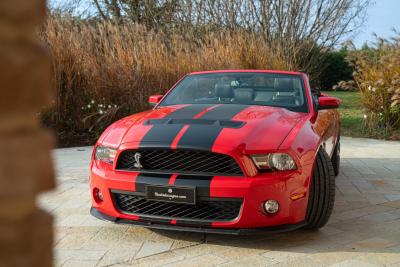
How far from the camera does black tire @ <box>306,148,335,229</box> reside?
370 cm

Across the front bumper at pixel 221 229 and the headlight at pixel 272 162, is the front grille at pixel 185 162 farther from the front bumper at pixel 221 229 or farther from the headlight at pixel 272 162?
the front bumper at pixel 221 229

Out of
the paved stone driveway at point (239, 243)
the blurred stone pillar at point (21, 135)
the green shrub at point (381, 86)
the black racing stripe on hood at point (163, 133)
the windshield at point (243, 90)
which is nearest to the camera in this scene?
the blurred stone pillar at point (21, 135)

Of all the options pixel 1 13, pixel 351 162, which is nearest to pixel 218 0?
pixel 351 162

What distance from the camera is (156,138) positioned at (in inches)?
141

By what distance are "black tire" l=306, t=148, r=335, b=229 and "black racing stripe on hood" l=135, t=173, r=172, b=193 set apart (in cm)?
110

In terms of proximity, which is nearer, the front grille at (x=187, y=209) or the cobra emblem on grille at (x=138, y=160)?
the front grille at (x=187, y=209)

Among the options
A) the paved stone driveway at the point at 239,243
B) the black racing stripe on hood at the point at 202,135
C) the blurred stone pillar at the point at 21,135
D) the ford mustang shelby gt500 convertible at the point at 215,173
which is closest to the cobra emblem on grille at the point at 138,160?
the ford mustang shelby gt500 convertible at the point at 215,173

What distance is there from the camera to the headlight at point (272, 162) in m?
3.38

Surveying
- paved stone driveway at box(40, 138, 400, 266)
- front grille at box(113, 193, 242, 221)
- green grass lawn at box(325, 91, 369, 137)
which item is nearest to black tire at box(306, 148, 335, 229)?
paved stone driveway at box(40, 138, 400, 266)

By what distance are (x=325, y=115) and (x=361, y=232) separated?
1.56m

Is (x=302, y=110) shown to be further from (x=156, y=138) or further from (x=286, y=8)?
(x=286, y=8)

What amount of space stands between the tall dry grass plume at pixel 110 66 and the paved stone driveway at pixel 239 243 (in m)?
4.63

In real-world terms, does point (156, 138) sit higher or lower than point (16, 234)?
lower

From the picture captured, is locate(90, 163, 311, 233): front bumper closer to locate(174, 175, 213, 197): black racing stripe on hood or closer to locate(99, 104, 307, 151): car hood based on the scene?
locate(174, 175, 213, 197): black racing stripe on hood
